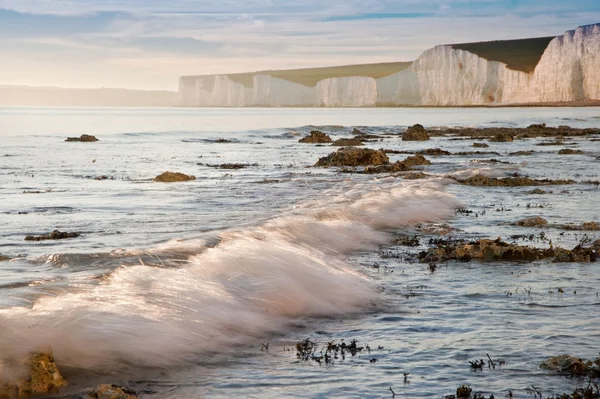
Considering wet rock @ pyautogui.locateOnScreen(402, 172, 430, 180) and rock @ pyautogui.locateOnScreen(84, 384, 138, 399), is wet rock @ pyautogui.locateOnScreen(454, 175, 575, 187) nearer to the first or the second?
wet rock @ pyautogui.locateOnScreen(402, 172, 430, 180)

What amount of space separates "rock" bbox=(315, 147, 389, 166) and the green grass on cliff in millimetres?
144344

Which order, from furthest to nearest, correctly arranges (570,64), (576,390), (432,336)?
1. (570,64)
2. (432,336)
3. (576,390)

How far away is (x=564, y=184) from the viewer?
21219 millimetres

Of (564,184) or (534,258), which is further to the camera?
(564,184)

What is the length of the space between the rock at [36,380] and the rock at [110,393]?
35 cm

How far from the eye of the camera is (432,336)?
272 inches

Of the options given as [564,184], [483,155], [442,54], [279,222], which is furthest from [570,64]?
[279,222]

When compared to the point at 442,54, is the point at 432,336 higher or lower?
lower

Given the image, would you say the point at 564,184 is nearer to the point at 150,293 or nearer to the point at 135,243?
the point at 135,243

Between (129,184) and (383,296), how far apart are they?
1402 centimetres

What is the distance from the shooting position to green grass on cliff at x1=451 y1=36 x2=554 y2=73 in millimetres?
169825

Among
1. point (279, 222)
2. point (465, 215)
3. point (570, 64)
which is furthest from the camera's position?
point (570, 64)

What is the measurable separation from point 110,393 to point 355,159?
81.8ft

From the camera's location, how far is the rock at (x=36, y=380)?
5.43m
